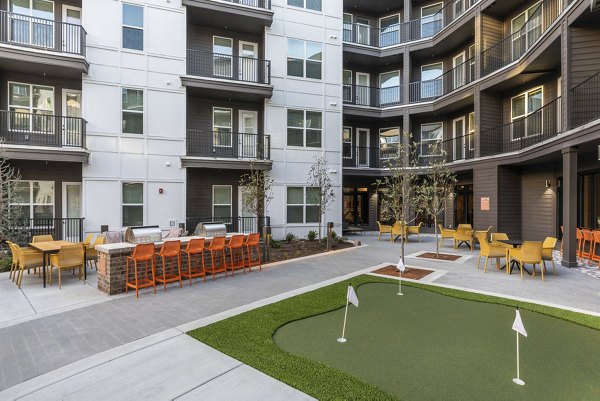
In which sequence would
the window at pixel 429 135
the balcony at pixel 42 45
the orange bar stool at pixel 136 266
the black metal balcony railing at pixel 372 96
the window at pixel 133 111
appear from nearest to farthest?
the orange bar stool at pixel 136 266 → the balcony at pixel 42 45 → the window at pixel 133 111 → the window at pixel 429 135 → the black metal balcony railing at pixel 372 96

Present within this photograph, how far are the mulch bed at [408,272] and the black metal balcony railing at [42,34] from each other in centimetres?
1378

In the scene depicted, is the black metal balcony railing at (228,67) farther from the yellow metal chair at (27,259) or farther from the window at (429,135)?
the window at (429,135)

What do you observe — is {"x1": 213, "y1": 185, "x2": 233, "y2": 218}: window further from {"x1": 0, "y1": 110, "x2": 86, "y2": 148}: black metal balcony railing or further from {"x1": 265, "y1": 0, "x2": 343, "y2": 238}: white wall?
{"x1": 0, "y1": 110, "x2": 86, "y2": 148}: black metal balcony railing

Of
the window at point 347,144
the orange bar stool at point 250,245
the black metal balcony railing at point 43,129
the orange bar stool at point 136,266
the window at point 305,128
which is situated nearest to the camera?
the orange bar stool at point 136,266

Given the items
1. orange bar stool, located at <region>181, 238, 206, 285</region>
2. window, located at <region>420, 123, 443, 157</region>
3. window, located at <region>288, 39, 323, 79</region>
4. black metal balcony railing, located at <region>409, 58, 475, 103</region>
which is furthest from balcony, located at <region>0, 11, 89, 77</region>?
window, located at <region>420, 123, 443, 157</region>

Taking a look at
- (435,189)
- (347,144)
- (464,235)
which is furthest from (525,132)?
(347,144)

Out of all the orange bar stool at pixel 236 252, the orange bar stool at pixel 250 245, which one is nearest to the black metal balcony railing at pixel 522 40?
the orange bar stool at pixel 250 245

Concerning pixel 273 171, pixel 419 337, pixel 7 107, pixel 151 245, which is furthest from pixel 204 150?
pixel 419 337

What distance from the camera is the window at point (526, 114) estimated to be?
13.8m

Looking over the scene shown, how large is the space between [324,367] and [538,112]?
14.7 m

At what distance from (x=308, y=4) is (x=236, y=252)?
13.9m

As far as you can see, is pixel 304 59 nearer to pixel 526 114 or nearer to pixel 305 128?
pixel 305 128

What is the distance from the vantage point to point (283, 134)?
1616 cm

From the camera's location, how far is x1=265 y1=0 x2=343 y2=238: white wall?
16.0 metres
